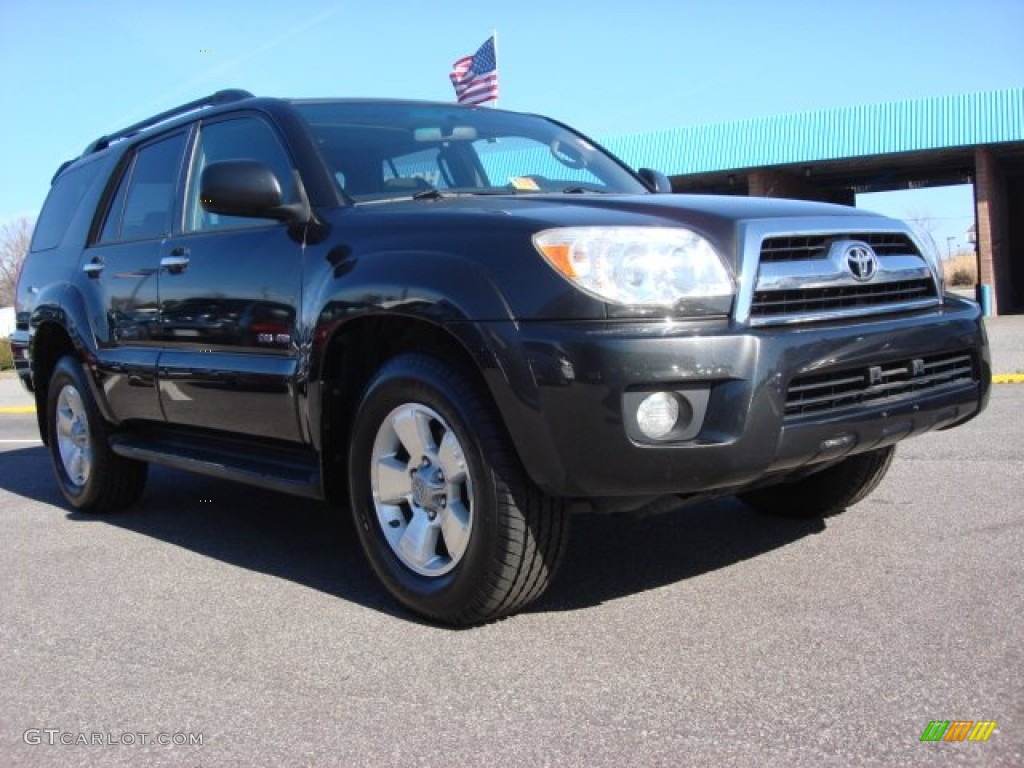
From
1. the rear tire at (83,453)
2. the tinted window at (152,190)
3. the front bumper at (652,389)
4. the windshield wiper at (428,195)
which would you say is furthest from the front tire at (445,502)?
the rear tire at (83,453)

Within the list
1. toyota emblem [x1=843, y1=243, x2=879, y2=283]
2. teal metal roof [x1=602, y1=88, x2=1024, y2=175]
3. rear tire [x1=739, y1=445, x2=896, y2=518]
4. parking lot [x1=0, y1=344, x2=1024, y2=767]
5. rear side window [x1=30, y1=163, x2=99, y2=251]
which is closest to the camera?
parking lot [x1=0, y1=344, x2=1024, y2=767]

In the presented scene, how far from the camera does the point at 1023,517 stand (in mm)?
4227

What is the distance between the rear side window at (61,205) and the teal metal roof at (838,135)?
20940 millimetres

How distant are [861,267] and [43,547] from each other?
3.90m

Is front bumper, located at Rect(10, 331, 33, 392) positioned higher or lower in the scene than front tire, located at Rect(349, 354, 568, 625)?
higher

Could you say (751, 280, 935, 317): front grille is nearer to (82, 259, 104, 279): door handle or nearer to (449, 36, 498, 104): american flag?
(82, 259, 104, 279): door handle

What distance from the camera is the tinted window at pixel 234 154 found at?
411cm

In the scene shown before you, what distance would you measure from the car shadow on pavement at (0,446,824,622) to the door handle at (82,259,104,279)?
1.31 metres

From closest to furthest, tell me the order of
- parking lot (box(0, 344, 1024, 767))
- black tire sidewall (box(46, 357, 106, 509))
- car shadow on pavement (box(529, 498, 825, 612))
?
parking lot (box(0, 344, 1024, 767))
car shadow on pavement (box(529, 498, 825, 612))
black tire sidewall (box(46, 357, 106, 509))

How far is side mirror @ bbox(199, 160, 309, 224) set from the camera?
373 centimetres

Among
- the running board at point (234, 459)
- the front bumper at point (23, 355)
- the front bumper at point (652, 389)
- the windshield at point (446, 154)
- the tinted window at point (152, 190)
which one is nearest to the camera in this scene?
the front bumper at point (652, 389)

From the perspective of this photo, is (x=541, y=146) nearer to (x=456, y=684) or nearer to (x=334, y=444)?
(x=334, y=444)

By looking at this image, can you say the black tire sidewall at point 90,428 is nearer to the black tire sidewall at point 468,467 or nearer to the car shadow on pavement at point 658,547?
the black tire sidewall at point 468,467

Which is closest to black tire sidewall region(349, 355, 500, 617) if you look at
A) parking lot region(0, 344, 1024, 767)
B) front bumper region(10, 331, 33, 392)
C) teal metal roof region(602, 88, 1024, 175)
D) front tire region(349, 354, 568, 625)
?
front tire region(349, 354, 568, 625)
